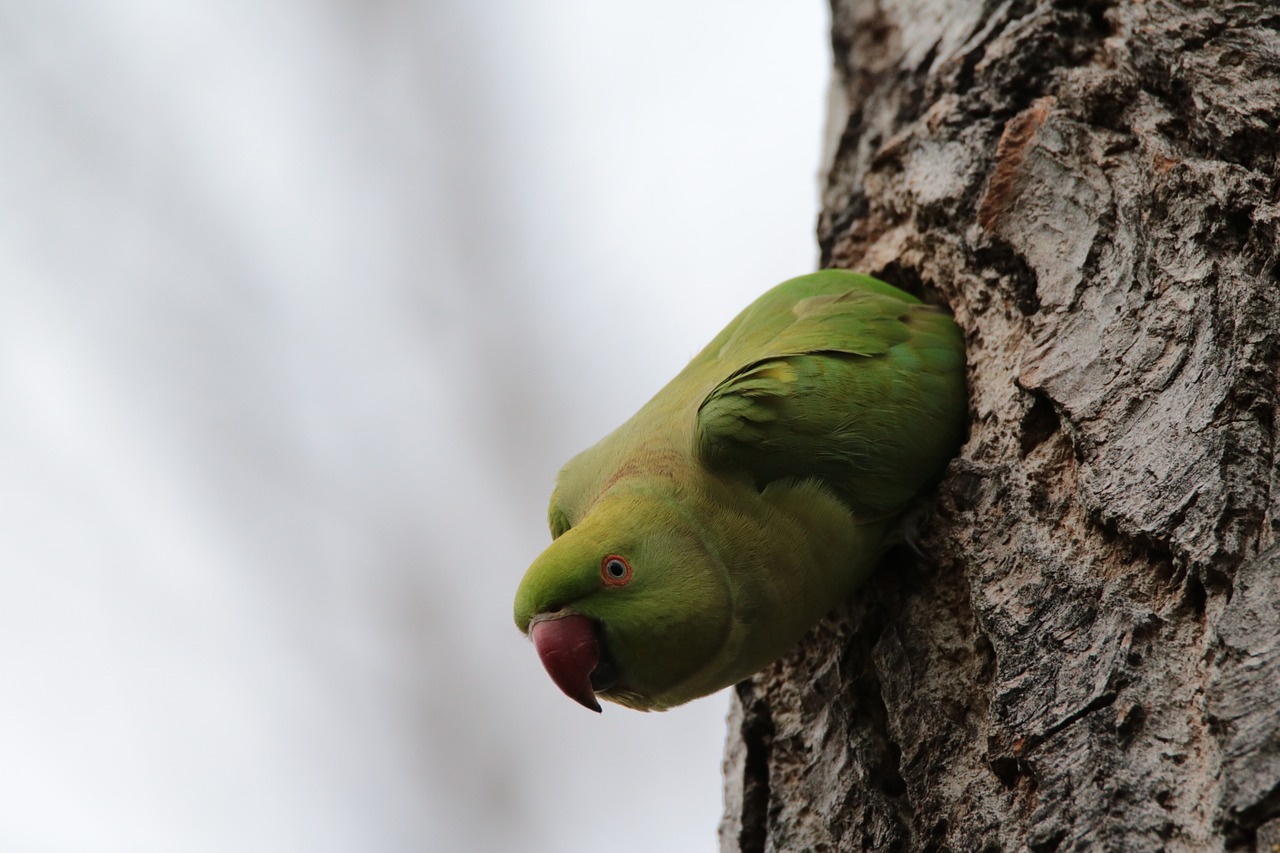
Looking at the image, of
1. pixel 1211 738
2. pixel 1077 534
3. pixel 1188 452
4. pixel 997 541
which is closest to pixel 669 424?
pixel 997 541

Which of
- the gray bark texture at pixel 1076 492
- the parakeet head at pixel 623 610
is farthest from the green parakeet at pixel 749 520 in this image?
the gray bark texture at pixel 1076 492

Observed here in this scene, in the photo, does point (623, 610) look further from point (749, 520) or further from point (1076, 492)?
point (1076, 492)

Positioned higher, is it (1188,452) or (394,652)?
(1188,452)

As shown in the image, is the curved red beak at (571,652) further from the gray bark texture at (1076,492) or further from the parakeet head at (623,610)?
the gray bark texture at (1076,492)

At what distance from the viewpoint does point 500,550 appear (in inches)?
305

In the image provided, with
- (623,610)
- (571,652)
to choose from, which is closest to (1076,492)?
(623,610)

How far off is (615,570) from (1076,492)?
3.70 feet

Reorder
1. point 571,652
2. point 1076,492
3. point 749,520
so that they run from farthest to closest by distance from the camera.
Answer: point 749,520, point 571,652, point 1076,492

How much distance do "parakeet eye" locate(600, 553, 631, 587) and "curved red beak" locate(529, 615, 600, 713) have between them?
0.12m

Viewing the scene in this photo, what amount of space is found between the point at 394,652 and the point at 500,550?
102 cm

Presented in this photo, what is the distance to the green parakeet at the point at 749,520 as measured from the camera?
2.72m

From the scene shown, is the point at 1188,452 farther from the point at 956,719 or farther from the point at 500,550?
the point at 500,550

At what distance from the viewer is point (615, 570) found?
2748 mm

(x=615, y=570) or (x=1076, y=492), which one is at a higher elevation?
(x=615, y=570)
